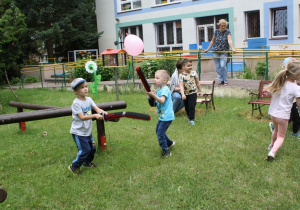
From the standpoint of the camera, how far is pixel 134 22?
82.3 ft

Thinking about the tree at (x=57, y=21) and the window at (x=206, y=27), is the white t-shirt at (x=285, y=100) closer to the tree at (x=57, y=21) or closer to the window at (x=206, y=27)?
the window at (x=206, y=27)

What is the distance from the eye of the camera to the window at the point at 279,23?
58.4 feet

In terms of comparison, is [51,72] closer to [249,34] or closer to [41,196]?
[249,34]

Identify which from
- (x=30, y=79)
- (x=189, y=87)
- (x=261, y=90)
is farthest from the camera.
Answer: (x=30, y=79)

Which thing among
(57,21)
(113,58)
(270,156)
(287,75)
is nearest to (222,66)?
(113,58)

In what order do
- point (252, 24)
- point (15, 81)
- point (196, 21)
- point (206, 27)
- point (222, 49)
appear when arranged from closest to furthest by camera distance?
point (222, 49) → point (252, 24) → point (206, 27) → point (196, 21) → point (15, 81)

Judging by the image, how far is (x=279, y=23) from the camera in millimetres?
18078

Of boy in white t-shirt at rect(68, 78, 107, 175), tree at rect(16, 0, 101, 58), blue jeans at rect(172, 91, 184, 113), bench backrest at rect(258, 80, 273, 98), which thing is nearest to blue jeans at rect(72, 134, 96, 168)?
boy in white t-shirt at rect(68, 78, 107, 175)

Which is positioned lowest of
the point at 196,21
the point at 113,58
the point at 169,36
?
the point at 113,58

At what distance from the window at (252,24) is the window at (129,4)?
329 inches

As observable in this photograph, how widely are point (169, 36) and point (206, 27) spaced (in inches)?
126

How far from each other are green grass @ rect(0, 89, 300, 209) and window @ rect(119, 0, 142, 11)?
18.7m

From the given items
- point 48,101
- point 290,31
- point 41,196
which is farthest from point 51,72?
point 41,196

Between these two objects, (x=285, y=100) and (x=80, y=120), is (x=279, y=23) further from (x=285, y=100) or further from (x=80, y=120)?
(x=80, y=120)
